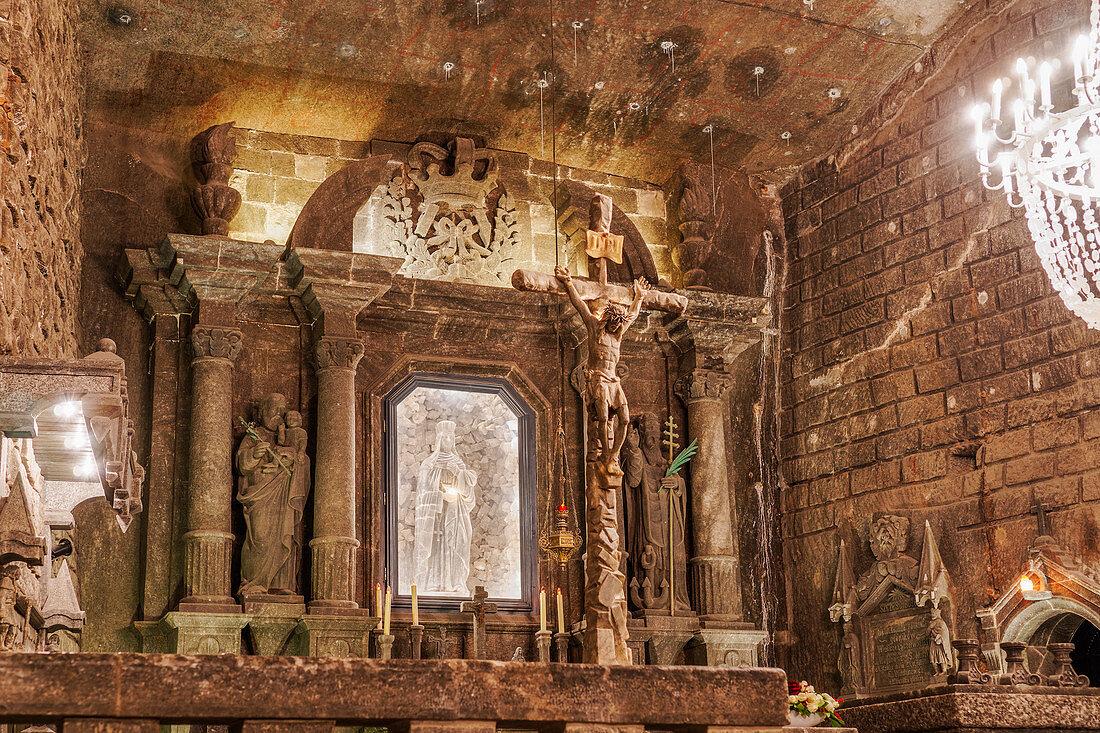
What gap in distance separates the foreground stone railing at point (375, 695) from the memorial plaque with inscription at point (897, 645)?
5898 millimetres

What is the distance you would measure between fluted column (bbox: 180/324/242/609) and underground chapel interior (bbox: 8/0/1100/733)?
3cm

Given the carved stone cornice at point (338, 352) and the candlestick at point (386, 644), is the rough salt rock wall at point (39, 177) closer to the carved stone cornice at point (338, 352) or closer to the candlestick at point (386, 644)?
the carved stone cornice at point (338, 352)

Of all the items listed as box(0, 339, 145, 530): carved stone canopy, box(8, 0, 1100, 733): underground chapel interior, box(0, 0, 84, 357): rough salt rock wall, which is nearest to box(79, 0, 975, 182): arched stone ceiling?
box(8, 0, 1100, 733): underground chapel interior

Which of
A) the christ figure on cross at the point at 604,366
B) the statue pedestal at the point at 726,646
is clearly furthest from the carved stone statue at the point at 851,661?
the christ figure on cross at the point at 604,366

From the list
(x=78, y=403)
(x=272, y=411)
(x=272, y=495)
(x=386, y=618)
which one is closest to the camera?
(x=78, y=403)

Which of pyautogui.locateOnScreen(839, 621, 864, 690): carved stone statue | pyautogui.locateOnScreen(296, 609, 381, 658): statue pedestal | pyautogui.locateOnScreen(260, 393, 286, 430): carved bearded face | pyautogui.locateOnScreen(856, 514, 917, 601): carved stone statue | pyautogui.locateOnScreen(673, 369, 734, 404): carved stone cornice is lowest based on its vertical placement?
pyautogui.locateOnScreen(839, 621, 864, 690): carved stone statue

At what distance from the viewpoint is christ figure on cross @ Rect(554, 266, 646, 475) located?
213 inches

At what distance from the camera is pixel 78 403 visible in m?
4.79

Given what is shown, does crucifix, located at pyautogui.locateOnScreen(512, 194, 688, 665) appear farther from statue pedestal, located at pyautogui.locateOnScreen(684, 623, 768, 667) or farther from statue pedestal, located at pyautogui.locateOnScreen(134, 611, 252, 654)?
statue pedestal, located at pyautogui.locateOnScreen(684, 623, 768, 667)

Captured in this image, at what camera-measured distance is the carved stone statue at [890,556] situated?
9.34 meters

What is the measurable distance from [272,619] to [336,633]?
0.46 meters

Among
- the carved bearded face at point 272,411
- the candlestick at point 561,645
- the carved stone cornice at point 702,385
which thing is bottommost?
the candlestick at point 561,645

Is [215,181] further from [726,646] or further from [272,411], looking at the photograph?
[726,646]

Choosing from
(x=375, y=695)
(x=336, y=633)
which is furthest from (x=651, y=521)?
(x=375, y=695)
